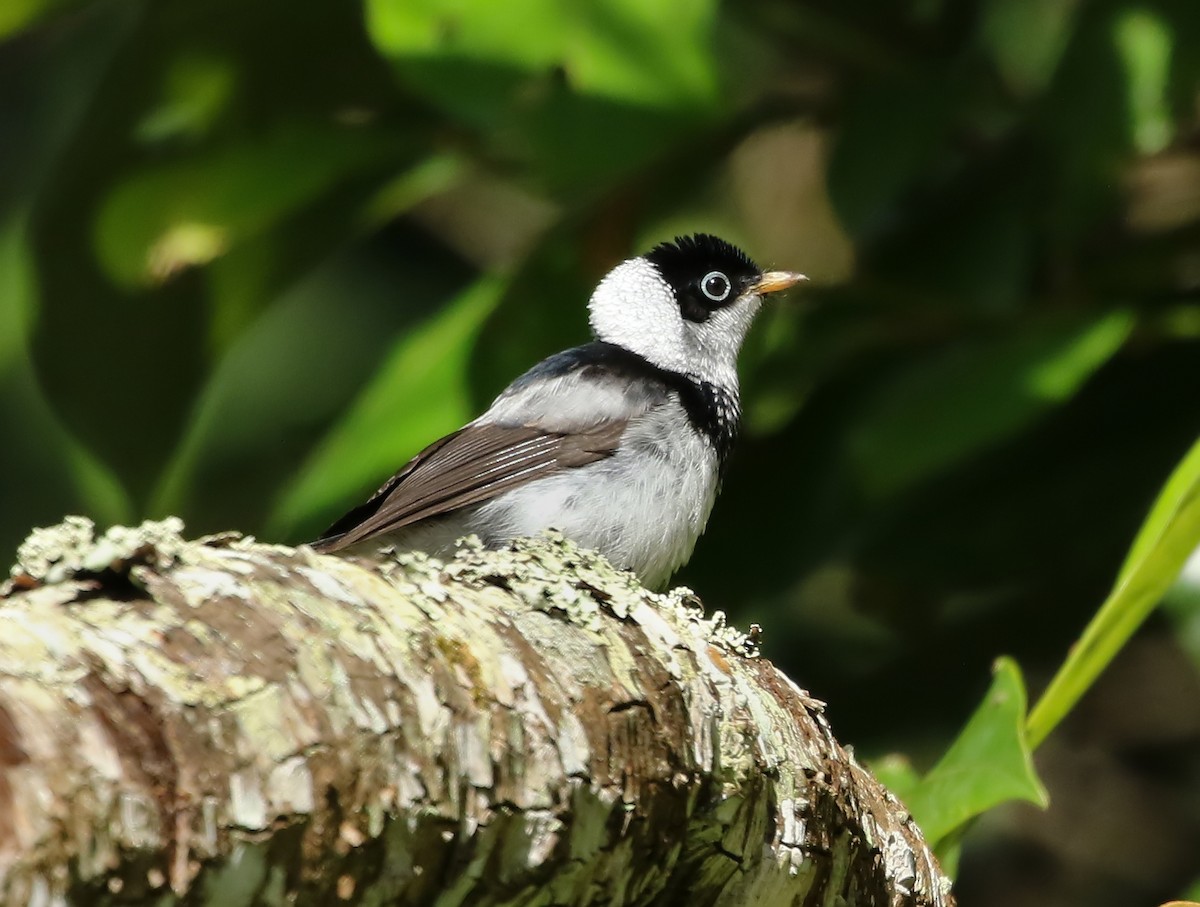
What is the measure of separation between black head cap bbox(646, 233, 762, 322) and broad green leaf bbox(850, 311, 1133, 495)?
740 mm

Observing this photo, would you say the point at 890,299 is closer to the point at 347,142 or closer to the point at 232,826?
the point at 347,142

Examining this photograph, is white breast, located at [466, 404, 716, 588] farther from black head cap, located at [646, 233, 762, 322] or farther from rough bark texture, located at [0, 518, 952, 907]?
rough bark texture, located at [0, 518, 952, 907]

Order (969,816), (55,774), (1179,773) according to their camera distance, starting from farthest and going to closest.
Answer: (1179,773), (969,816), (55,774)

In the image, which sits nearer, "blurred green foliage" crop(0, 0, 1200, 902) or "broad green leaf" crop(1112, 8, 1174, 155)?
"broad green leaf" crop(1112, 8, 1174, 155)

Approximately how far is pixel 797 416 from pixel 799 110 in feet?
3.14

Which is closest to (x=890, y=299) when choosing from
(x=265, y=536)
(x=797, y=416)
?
(x=797, y=416)

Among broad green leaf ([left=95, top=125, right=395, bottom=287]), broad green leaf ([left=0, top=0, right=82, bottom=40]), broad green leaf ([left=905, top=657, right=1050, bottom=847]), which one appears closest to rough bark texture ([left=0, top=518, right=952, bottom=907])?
broad green leaf ([left=905, top=657, right=1050, bottom=847])

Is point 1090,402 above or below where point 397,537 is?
above

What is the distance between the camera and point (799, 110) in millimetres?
4797

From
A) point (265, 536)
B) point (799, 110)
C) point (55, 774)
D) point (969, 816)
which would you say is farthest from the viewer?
point (799, 110)

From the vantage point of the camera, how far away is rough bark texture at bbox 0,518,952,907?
5.04 feet

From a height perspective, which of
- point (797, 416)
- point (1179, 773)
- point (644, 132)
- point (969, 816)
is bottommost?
point (969, 816)

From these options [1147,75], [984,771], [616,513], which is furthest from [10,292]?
[984,771]

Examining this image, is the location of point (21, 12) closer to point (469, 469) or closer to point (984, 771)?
point (469, 469)
